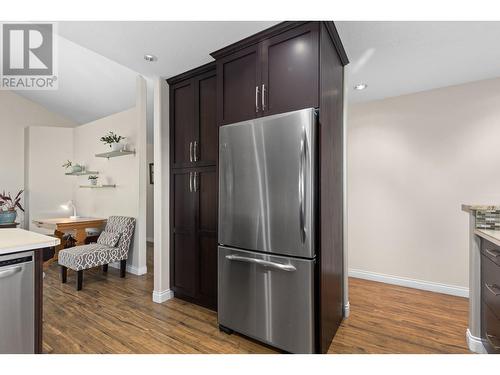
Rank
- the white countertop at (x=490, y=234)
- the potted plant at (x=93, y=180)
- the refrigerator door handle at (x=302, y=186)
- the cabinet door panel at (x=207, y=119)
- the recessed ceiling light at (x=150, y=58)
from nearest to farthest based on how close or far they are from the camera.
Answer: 1. the white countertop at (x=490, y=234)
2. the refrigerator door handle at (x=302, y=186)
3. the recessed ceiling light at (x=150, y=58)
4. the cabinet door panel at (x=207, y=119)
5. the potted plant at (x=93, y=180)

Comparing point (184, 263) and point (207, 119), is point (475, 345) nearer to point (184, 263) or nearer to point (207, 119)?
point (184, 263)

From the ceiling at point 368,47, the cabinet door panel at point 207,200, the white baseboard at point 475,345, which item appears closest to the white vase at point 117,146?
the ceiling at point 368,47

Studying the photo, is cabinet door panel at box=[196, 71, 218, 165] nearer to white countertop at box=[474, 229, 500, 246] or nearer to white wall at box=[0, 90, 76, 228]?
white countertop at box=[474, 229, 500, 246]

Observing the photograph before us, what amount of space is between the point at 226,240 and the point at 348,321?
55.8 inches

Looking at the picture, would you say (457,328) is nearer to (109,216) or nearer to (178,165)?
(178,165)

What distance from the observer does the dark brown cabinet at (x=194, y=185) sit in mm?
2455

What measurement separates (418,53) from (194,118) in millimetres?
2174

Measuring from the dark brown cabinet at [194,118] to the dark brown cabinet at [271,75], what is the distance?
315 millimetres

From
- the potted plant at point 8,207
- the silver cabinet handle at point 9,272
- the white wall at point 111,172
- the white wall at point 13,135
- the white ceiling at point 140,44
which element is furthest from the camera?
the white wall at point 13,135

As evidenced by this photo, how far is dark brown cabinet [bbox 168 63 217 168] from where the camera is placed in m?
2.46

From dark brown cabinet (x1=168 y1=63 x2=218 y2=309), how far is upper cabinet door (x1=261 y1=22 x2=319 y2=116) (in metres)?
0.70

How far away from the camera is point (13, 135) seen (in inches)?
205

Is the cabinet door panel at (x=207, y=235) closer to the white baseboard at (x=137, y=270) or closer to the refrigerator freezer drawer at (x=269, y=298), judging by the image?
the refrigerator freezer drawer at (x=269, y=298)

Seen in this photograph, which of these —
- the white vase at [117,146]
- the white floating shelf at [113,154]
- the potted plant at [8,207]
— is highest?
the white vase at [117,146]
